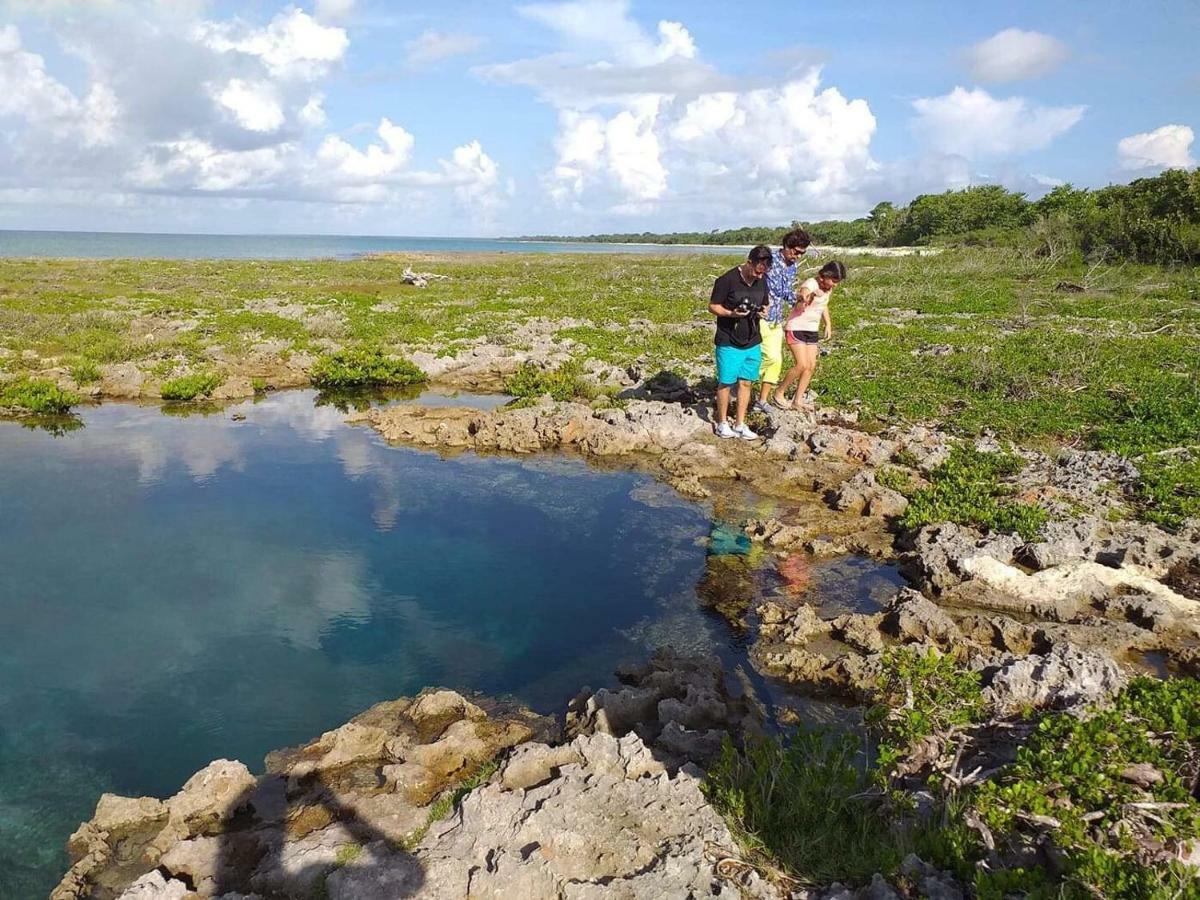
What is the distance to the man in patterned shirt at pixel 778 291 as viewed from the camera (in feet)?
36.6

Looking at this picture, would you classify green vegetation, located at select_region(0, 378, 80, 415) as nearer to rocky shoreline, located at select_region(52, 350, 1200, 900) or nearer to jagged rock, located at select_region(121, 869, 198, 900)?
rocky shoreline, located at select_region(52, 350, 1200, 900)

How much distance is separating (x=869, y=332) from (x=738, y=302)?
12886 millimetres

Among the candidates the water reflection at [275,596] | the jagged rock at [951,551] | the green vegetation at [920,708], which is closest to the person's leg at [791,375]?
the water reflection at [275,596]

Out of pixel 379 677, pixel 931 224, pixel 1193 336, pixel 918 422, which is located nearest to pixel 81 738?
pixel 379 677

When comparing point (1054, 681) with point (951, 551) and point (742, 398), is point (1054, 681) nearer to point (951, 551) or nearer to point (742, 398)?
point (951, 551)

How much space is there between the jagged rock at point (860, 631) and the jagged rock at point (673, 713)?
58.5 inches

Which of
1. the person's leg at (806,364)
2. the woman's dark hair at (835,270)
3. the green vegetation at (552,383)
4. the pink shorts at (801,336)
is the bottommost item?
the green vegetation at (552,383)

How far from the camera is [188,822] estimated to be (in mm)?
5164

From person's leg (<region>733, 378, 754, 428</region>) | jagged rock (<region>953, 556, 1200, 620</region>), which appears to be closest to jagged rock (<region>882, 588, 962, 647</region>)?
jagged rock (<region>953, 556, 1200, 620</region>)

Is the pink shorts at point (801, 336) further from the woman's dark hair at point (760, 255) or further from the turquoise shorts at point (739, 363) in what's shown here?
the woman's dark hair at point (760, 255)

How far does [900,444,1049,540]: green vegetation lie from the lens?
934cm

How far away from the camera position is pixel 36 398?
15938mm

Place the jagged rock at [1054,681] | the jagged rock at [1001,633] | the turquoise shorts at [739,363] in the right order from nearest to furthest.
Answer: the jagged rock at [1054,681] < the jagged rock at [1001,633] < the turquoise shorts at [739,363]

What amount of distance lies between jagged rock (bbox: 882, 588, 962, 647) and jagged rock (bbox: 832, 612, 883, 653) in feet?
0.42
